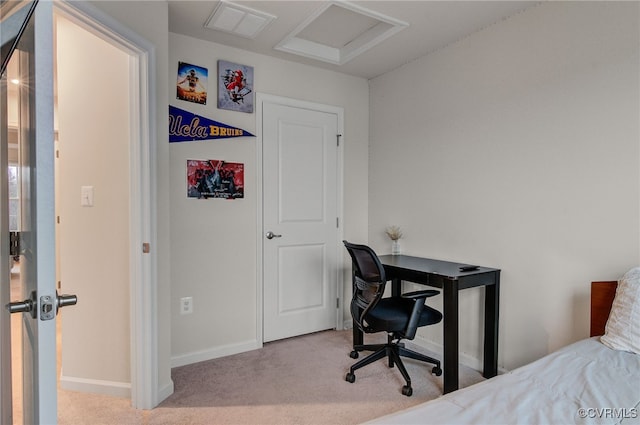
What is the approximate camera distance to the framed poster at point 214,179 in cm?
275

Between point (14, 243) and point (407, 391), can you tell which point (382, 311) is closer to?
point (407, 391)

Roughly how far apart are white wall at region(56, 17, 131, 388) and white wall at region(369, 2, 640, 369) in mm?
2167

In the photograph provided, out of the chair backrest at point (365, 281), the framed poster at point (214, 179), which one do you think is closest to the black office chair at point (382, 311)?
the chair backrest at point (365, 281)

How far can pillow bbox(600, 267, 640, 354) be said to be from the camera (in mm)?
1557

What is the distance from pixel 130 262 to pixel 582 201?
256 cm

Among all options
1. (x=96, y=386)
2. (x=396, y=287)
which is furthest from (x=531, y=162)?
(x=96, y=386)

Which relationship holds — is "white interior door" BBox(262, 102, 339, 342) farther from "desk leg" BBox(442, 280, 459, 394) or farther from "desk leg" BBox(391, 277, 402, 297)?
"desk leg" BBox(442, 280, 459, 394)

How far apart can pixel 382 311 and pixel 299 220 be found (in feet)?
3.80

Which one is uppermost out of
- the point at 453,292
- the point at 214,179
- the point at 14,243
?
the point at 214,179

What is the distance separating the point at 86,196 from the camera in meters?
2.26

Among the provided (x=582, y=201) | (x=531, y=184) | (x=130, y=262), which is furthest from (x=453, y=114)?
(x=130, y=262)

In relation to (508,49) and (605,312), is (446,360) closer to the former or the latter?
(605,312)

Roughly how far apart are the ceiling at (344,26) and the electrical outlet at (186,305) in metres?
1.92

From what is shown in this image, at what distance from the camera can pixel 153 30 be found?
2113mm
